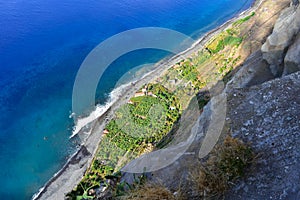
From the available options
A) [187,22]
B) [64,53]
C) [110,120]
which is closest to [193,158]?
[110,120]

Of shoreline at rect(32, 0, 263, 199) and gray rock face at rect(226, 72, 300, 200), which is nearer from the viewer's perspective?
gray rock face at rect(226, 72, 300, 200)

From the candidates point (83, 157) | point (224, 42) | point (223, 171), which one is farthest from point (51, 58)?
point (223, 171)

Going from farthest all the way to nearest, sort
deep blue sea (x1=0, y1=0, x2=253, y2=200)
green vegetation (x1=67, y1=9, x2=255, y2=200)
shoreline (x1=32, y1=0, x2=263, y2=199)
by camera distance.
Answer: deep blue sea (x1=0, y1=0, x2=253, y2=200) < green vegetation (x1=67, y1=9, x2=255, y2=200) < shoreline (x1=32, y1=0, x2=263, y2=199)

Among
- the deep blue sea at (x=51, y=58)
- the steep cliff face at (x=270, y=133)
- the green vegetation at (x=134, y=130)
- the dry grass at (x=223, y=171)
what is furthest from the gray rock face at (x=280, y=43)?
the deep blue sea at (x=51, y=58)

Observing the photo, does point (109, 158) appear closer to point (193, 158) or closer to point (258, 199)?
point (193, 158)

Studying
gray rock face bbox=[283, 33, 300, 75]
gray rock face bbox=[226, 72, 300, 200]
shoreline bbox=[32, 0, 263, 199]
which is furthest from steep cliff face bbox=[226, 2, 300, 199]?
shoreline bbox=[32, 0, 263, 199]

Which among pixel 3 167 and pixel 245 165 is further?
pixel 3 167

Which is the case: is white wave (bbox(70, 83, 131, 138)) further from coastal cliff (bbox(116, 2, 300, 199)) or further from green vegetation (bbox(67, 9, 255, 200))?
coastal cliff (bbox(116, 2, 300, 199))
